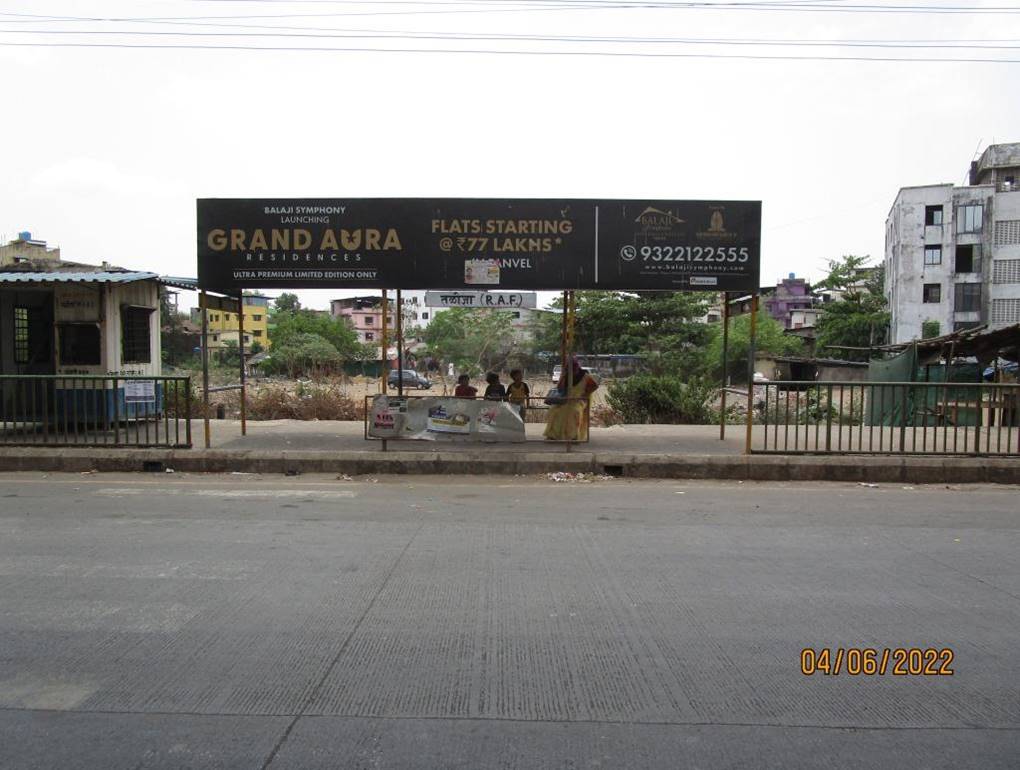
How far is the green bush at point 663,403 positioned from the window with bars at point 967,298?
166 ft

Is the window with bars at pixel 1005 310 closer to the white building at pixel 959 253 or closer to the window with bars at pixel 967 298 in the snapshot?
the white building at pixel 959 253

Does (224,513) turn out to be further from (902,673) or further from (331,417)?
(331,417)

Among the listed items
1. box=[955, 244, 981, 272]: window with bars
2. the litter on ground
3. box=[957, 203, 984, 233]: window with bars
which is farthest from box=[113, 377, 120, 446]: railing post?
box=[955, 244, 981, 272]: window with bars

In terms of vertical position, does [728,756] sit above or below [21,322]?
below

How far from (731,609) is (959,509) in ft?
16.6

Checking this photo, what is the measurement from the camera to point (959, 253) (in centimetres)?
5891

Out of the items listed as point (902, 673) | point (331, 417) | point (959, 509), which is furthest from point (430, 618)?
point (331, 417)

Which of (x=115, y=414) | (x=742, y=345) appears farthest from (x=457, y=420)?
(x=742, y=345)

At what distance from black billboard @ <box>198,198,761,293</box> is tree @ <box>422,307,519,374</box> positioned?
20.1 meters

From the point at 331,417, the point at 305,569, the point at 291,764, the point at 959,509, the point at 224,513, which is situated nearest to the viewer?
the point at 291,764

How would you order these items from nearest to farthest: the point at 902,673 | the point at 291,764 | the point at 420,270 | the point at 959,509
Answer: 1. the point at 291,764
2. the point at 902,673
3. the point at 959,509
4. the point at 420,270

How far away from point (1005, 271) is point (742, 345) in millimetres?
26382

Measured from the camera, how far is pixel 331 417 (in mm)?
17688

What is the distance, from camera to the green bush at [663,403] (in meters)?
17.8
